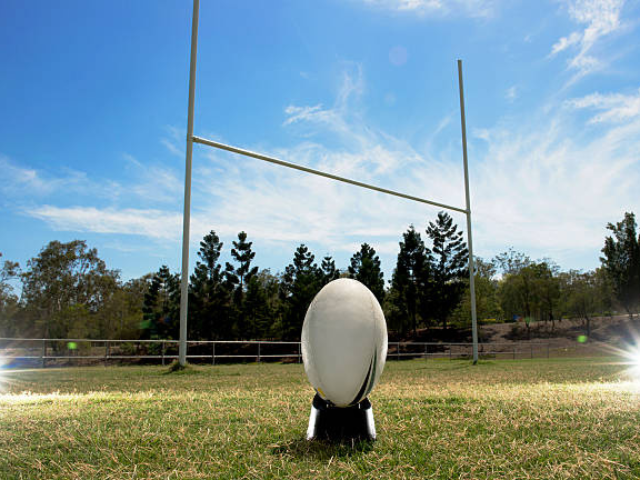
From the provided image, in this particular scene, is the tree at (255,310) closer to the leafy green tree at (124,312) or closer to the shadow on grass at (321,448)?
the leafy green tree at (124,312)

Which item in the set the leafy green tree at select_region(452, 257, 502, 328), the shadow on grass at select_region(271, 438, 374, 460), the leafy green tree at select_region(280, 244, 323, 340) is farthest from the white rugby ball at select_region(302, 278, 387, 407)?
the leafy green tree at select_region(452, 257, 502, 328)

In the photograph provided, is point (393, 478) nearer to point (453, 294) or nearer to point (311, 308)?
point (311, 308)

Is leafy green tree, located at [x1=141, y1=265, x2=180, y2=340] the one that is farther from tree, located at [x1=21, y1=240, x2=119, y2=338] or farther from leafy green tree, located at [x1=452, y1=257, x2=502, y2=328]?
leafy green tree, located at [x1=452, y1=257, x2=502, y2=328]

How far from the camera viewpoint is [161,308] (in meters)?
41.0

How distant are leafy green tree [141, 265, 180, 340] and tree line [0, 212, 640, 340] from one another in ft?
0.33

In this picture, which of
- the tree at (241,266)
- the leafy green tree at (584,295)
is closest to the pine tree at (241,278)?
the tree at (241,266)

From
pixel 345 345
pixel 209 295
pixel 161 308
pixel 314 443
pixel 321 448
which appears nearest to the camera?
pixel 321 448

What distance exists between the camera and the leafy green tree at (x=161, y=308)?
36969 millimetres

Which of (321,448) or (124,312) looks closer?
(321,448)

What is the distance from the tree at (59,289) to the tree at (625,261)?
43.6 meters

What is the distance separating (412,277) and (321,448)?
3597 centimetres

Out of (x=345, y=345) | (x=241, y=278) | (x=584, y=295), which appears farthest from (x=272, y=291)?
(x=345, y=345)

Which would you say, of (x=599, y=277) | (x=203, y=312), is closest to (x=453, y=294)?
(x=599, y=277)

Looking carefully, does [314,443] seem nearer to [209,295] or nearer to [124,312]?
[209,295]
